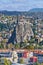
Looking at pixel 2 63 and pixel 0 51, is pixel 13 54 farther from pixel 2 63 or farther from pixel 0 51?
pixel 2 63

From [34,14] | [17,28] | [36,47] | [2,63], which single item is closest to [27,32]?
[17,28]

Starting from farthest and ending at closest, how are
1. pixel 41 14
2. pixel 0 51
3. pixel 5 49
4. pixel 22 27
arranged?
pixel 41 14 → pixel 22 27 → pixel 5 49 → pixel 0 51

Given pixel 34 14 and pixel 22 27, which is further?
pixel 34 14

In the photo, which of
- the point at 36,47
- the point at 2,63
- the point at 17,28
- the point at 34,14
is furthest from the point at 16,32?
the point at 34,14

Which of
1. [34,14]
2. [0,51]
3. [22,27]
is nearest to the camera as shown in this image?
[0,51]

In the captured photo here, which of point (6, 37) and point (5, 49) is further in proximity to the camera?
point (6, 37)

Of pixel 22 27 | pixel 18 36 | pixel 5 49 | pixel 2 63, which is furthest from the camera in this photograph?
pixel 22 27

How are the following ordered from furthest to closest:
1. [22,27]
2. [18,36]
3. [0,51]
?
[22,27], [18,36], [0,51]

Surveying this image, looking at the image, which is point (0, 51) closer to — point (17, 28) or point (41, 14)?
point (17, 28)
